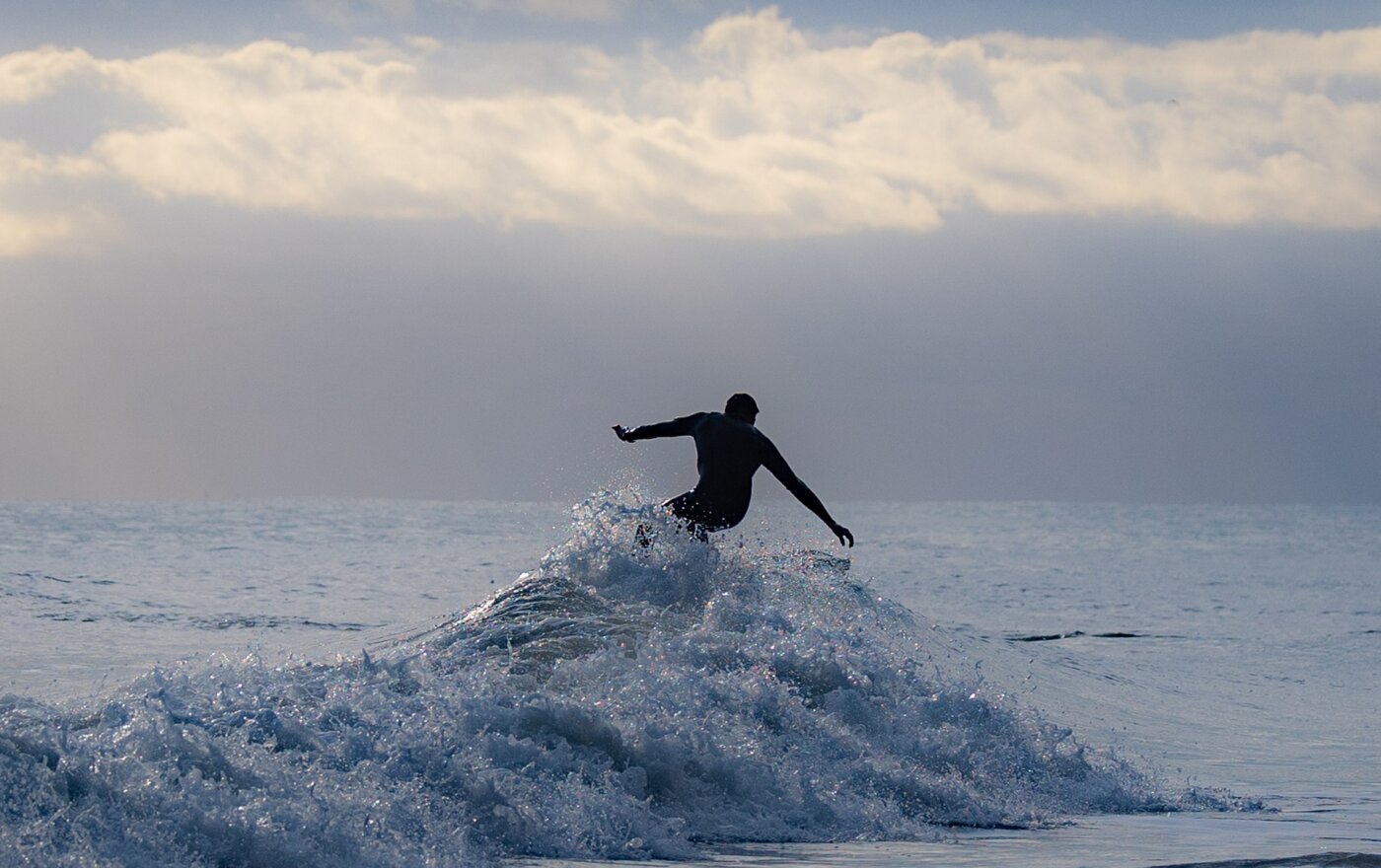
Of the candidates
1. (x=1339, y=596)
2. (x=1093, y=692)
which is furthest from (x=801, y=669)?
(x=1339, y=596)

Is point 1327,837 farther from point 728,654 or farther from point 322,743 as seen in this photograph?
point 322,743

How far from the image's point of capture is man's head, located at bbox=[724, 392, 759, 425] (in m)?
12.0

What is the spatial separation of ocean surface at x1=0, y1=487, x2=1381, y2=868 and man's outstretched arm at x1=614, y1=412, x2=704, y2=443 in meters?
0.52

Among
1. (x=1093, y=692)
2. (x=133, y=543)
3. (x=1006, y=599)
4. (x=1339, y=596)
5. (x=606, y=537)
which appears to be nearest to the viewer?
(x=606, y=537)

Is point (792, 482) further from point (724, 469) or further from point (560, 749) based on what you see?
point (560, 749)

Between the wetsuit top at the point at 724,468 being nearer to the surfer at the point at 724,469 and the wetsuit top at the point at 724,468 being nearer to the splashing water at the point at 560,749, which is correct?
the surfer at the point at 724,469

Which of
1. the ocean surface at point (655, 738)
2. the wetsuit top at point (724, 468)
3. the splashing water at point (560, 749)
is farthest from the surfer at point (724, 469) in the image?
the splashing water at point (560, 749)

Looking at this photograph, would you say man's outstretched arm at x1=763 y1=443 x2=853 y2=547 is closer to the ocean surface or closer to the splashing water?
the ocean surface

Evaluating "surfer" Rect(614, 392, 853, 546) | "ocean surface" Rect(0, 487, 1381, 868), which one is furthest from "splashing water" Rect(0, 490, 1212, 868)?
"surfer" Rect(614, 392, 853, 546)

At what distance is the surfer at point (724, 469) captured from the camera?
38.6 ft

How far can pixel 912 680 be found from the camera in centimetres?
973

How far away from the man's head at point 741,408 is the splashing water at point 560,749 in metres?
1.35

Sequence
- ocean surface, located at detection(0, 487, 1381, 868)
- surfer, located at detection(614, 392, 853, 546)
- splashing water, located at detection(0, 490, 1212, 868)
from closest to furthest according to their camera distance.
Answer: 1. splashing water, located at detection(0, 490, 1212, 868)
2. ocean surface, located at detection(0, 487, 1381, 868)
3. surfer, located at detection(614, 392, 853, 546)

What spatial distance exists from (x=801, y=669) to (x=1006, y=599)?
1759 centimetres
